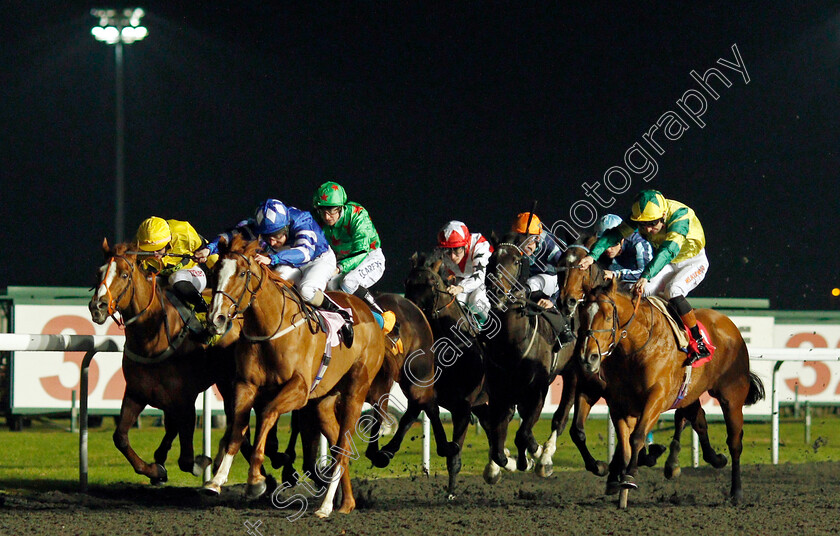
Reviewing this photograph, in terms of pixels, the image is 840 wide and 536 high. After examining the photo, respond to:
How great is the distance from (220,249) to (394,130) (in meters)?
14.6

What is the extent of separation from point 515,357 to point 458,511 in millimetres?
1327

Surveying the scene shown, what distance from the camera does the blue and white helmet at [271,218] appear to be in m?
5.50

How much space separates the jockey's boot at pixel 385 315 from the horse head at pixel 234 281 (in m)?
1.18

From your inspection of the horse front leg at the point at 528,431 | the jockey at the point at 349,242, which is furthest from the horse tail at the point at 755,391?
the jockey at the point at 349,242

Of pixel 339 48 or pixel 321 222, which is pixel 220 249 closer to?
pixel 321 222

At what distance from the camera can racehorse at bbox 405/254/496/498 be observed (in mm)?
6328

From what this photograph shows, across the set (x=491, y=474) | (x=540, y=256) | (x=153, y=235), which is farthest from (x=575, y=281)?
(x=153, y=235)

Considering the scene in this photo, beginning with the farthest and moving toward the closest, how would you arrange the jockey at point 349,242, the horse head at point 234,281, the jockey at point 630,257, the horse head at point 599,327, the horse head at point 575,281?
1. the jockey at point 630,257
2. the jockey at point 349,242
3. the horse head at point 575,281
4. the horse head at point 599,327
5. the horse head at point 234,281

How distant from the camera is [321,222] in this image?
6281 millimetres

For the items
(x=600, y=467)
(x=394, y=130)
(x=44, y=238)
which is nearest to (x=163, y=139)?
(x=44, y=238)

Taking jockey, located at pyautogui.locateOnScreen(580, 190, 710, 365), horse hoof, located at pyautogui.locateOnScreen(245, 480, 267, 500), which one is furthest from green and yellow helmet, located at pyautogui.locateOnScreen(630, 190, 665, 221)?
horse hoof, located at pyautogui.locateOnScreen(245, 480, 267, 500)

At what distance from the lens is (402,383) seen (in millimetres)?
6223

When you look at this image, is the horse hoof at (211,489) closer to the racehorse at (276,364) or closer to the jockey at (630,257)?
the racehorse at (276,364)

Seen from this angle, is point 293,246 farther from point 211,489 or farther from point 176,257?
point 211,489
